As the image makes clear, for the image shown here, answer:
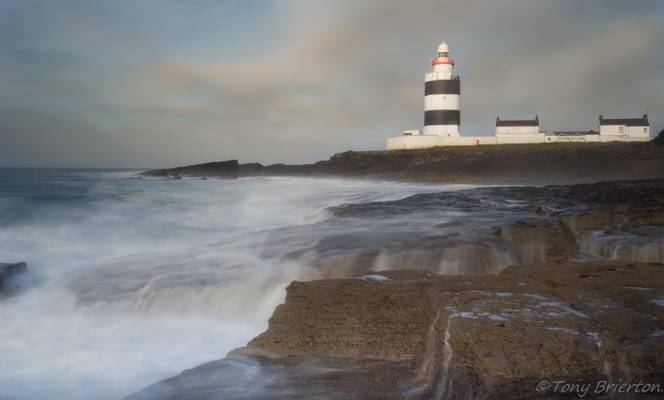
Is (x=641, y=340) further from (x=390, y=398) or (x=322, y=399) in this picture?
(x=322, y=399)

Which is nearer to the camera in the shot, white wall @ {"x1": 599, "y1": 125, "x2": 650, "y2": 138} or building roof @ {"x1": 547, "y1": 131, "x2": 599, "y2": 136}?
white wall @ {"x1": 599, "y1": 125, "x2": 650, "y2": 138}

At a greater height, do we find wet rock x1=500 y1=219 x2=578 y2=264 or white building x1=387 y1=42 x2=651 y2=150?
white building x1=387 y1=42 x2=651 y2=150

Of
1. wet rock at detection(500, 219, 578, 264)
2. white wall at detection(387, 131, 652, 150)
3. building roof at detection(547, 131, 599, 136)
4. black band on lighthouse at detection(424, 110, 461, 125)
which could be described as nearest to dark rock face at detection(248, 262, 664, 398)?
wet rock at detection(500, 219, 578, 264)

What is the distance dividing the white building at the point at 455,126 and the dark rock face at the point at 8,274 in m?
29.9

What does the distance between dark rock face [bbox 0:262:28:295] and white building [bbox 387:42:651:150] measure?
29860 mm

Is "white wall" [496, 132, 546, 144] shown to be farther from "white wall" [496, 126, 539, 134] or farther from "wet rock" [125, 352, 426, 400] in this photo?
"wet rock" [125, 352, 426, 400]

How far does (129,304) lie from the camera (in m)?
5.59

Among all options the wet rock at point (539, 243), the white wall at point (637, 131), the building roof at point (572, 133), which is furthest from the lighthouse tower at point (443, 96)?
the wet rock at point (539, 243)

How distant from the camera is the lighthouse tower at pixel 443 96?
3466 centimetres

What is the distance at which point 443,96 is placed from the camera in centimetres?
3469

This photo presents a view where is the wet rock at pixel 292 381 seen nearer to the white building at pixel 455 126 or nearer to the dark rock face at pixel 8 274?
the dark rock face at pixel 8 274

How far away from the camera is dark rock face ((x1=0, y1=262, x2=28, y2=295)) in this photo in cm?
611

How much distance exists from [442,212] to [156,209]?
327 inches

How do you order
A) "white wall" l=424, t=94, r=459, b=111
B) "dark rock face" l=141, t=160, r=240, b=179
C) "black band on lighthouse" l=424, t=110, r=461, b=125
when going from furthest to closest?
"dark rock face" l=141, t=160, r=240, b=179
"black band on lighthouse" l=424, t=110, r=461, b=125
"white wall" l=424, t=94, r=459, b=111
